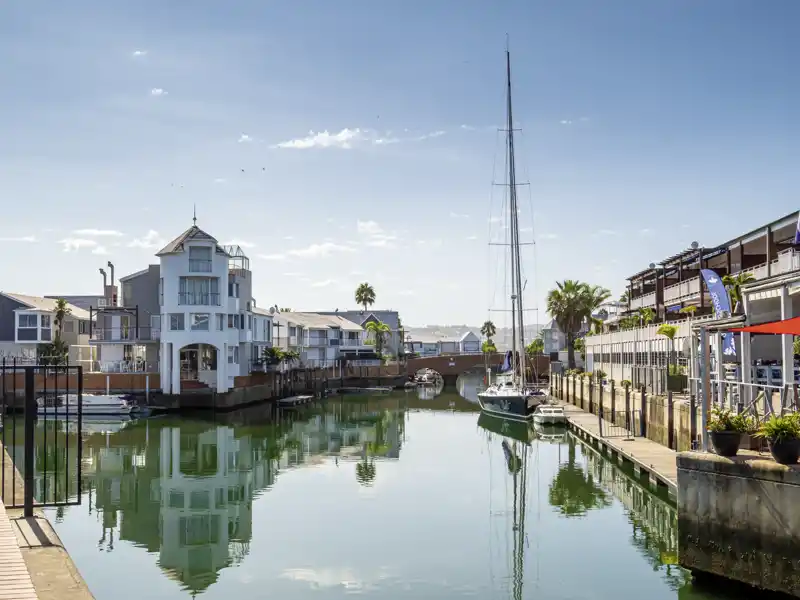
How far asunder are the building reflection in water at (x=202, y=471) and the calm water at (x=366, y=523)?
12 centimetres

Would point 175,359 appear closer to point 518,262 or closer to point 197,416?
point 197,416

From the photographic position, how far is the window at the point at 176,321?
239 ft

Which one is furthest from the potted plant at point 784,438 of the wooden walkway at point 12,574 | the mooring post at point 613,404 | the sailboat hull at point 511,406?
the sailboat hull at point 511,406

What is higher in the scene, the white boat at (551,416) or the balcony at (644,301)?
the balcony at (644,301)

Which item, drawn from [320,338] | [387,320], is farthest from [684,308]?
[387,320]

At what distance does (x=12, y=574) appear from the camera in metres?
13.1

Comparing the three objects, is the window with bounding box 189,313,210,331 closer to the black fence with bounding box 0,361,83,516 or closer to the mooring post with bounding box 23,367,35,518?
the black fence with bounding box 0,361,83,516

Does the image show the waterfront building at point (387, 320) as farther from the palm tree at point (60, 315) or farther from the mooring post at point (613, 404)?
the mooring post at point (613, 404)

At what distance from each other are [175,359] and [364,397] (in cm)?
3035

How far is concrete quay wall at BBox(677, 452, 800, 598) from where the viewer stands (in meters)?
16.2

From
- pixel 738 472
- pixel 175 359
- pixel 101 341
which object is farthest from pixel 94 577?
pixel 101 341

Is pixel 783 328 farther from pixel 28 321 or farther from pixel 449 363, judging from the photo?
pixel 449 363

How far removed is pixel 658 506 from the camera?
29328mm

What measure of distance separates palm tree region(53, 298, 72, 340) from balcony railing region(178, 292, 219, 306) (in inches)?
827
